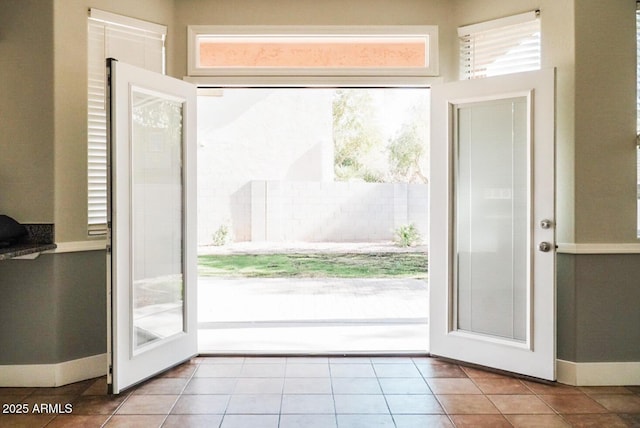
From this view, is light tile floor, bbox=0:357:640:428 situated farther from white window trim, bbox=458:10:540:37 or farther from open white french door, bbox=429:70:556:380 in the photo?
white window trim, bbox=458:10:540:37

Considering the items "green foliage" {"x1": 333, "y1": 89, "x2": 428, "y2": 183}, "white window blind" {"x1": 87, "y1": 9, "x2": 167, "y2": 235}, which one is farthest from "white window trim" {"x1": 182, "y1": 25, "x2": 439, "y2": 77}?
"green foliage" {"x1": 333, "y1": 89, "x2": 428, "y2": 183}

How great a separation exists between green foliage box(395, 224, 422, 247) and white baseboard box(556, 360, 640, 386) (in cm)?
897

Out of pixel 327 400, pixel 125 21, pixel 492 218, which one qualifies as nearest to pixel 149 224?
pixel 125 21

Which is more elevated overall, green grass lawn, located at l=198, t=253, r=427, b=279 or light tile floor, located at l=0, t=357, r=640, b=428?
green grass lawn, located at l=198, t=253, r=427, b=279

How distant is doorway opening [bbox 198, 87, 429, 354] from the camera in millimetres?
10219

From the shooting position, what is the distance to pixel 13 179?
11.5ft

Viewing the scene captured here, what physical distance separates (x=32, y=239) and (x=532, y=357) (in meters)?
3.38

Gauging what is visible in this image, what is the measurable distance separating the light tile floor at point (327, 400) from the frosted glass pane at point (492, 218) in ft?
1.44

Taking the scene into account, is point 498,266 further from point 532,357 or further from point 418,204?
point 418,204

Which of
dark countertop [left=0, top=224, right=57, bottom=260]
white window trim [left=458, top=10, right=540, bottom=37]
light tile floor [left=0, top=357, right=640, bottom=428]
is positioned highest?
white window trim [left=458, top=10, right=540, bottom=37]

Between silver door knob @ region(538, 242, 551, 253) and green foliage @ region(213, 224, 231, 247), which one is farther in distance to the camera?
green foliage @ region(213, 224, 231, 247)

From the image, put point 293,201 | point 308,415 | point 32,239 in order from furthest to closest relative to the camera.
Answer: point 293,201 < point 32,239 < point 308,415

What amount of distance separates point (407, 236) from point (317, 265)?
8.98 feet

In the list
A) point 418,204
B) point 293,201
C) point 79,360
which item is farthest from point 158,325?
point 418,204
